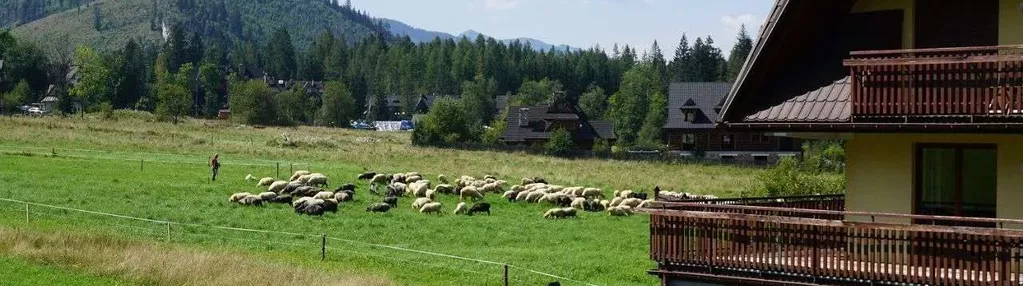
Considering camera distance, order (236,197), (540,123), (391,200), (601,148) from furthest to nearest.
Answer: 1. (540,123)
2. (601,148)
3. (391,200)
4. (236,197)

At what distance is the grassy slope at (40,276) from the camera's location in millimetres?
24516

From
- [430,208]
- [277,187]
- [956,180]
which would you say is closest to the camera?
[956,180]

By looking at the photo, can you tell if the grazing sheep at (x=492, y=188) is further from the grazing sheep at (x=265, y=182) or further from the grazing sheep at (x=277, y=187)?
the grazing sheep at (x=265, y=182)

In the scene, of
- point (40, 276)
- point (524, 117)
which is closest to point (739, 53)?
point (524, 117)

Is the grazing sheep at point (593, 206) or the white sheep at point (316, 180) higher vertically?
the white sheep at point (316, 180)

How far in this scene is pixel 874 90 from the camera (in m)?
16.9

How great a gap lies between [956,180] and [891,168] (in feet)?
3.49

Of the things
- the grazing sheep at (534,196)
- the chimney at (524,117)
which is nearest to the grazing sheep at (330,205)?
the grazing sheep at (534,196)

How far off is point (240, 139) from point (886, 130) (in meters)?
81.1

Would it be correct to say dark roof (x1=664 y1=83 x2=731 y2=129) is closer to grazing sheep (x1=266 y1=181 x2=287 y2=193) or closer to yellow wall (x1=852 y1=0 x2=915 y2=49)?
grazing sheep (x1=266 y1=181 x2=287 y2=193)

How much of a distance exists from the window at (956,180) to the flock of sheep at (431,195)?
A: 20.9 meters

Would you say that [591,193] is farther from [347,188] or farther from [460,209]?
[347,188]

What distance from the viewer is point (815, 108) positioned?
1827cm

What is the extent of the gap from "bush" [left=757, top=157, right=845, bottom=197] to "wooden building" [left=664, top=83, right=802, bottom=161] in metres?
49.9
